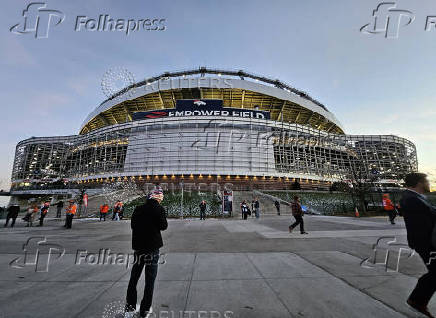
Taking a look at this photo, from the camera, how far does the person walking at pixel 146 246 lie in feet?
9.54

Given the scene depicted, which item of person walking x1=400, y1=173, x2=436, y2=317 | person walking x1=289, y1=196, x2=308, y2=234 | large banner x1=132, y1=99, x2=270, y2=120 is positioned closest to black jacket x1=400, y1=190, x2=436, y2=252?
person walking x1=400, y1=173, x2=436, y2=317

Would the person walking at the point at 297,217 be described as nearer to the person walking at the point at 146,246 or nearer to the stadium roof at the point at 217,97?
the person walking at the point at 146,246

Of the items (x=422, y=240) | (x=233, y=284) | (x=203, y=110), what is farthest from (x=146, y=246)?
(x=203, y=110)

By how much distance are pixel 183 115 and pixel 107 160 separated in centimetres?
2293

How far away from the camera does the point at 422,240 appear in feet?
9.13

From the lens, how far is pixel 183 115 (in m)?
46.5

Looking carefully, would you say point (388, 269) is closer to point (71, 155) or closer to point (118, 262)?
point (118, 262)

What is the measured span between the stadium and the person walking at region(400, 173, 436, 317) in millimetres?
36878

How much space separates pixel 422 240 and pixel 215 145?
42.2 metres

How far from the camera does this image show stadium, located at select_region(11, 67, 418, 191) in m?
43.7

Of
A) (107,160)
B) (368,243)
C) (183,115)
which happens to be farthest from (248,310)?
(107,160)

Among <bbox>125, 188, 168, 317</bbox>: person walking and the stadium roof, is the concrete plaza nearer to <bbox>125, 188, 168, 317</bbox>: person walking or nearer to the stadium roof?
<bbox>125, 188, 168, 317</bbox>: person walking

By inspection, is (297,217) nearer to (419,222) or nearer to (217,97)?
(419,222)

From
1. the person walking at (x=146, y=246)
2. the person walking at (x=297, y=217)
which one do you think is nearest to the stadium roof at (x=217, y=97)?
the person walking at (x=297, y=217)
